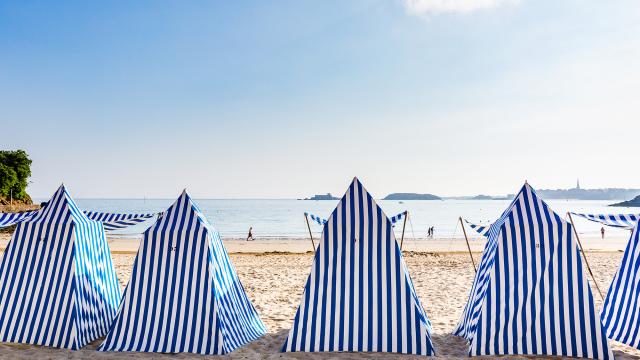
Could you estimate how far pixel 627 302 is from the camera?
645 centimetres

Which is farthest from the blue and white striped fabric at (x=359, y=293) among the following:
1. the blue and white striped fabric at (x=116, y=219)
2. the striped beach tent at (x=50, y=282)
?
the blue and white striped fabric at (x=116, y=219)

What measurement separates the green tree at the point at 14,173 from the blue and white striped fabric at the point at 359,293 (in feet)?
230

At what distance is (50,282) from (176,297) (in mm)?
1790

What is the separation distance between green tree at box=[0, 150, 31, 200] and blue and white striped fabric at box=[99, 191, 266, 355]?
68.5 metres

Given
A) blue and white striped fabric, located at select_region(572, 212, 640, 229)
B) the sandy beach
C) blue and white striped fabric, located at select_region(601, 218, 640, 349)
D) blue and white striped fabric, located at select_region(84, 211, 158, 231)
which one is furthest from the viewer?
blue and white striped fabric, located at select_region(84, 211, 158, 231)

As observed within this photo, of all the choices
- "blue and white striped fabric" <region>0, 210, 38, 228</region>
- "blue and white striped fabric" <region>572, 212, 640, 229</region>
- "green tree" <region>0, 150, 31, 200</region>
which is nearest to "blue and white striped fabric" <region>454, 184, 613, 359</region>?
"blue and white striped fabric" <region>572, 212, 640, 229</region>

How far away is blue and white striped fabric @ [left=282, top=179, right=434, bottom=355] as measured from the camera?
5.88 meters

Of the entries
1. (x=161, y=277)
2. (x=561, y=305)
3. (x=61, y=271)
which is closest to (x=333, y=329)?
(x=161, y=277)

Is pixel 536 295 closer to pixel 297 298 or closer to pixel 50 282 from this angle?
pixel 297 298

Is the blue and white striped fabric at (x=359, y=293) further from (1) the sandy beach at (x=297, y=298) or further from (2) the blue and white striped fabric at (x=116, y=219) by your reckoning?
(2) the blue and white striped fabric at (x=116, y=219)

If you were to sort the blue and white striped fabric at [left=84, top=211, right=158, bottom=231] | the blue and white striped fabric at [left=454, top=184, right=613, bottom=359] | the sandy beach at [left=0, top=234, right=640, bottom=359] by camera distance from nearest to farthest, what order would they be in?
the blue and white striped fabric at [left=454, top=184, right=613, bottom=359] → the sandy beach at [left=0, top=234, right=640, bottom=359] → the blue and white striped fabric at [left=84, top=211, right=158, bottom=231]

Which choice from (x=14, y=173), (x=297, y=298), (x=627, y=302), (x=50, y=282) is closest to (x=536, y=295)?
(x=627, y=302)

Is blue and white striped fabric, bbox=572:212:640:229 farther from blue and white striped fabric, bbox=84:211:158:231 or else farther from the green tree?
the green tree

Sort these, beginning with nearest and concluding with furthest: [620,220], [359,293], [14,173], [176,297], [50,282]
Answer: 1. [359,293]
2. [176,297]
3. [50,282]
4. [620,220]
5. [14,173]
